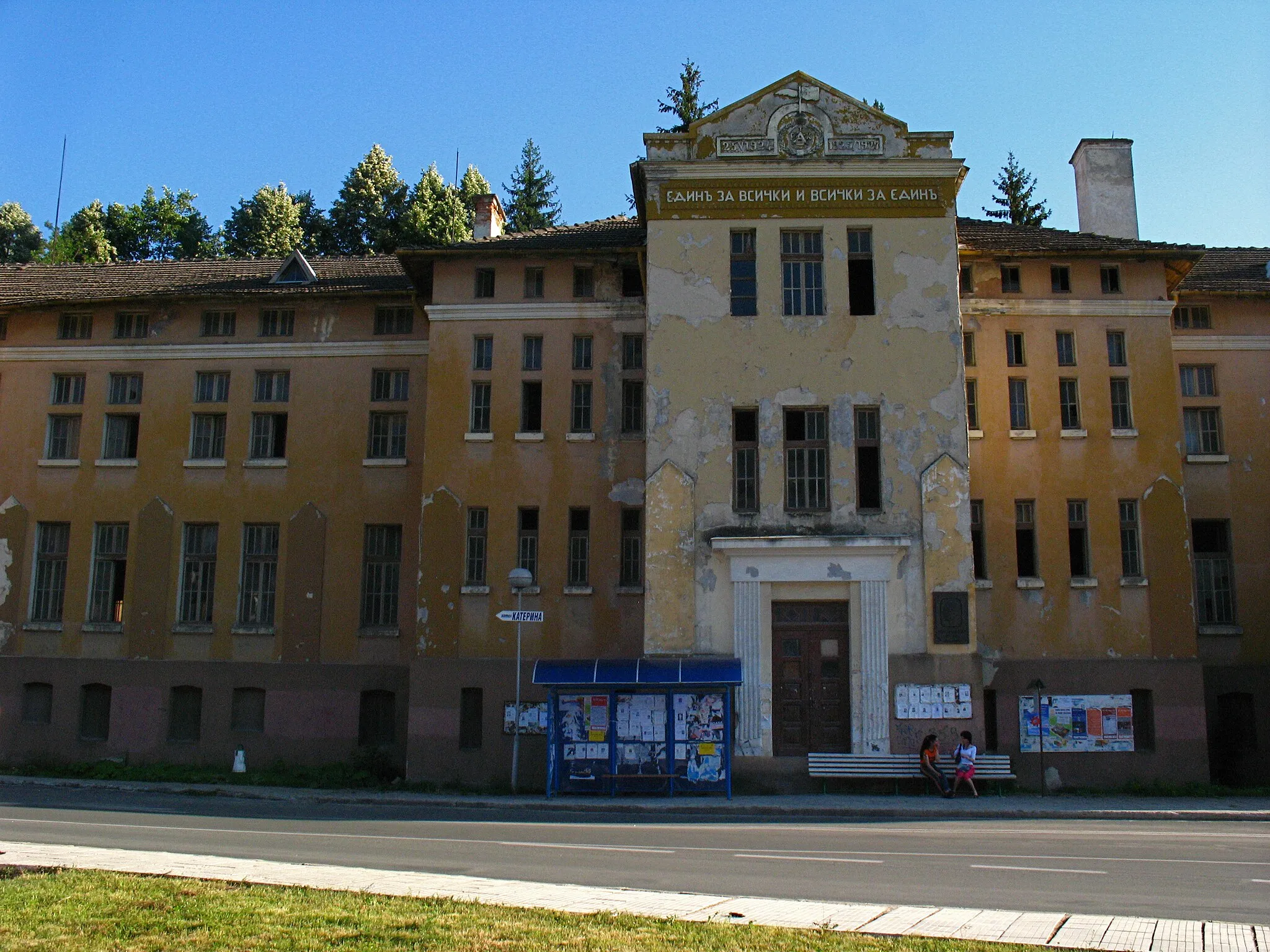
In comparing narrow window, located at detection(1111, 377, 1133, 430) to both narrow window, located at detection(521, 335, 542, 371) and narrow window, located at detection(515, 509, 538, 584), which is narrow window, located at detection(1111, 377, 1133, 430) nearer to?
narrow window, located at detection(521, 335, 542, 371)

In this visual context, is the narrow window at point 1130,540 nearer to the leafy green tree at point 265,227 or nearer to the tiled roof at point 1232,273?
the tiled roof at point 1232,273

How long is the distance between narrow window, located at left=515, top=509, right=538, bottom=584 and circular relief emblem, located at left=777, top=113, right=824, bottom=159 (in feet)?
35.7

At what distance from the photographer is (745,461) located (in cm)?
2570

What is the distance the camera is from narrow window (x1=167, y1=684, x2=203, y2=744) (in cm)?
2886

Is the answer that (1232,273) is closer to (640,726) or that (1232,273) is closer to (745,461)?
(745,461)

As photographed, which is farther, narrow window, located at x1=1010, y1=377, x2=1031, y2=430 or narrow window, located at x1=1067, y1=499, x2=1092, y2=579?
narrow window, located at x1=1010, y1=377, x2=1031, y2=430

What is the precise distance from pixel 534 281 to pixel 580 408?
3.58 metres

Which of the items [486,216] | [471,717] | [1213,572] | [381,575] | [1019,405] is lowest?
[471,717]

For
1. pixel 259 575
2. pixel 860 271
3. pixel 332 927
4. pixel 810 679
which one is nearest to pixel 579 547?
pixel 810 679

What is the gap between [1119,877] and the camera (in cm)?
1259

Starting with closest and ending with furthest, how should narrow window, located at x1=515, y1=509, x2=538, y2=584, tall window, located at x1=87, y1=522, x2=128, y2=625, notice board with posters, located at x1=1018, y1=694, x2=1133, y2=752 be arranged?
notice board with posters, located at x1=1018, y1=694, x2=1133, y2=752 < narrow window, located at x1=515, y1=509, x2=538, y2=584 < tall window, located at x1=87, y1=522, x2=128, y2=625

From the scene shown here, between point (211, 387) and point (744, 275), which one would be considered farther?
point (211, 387)

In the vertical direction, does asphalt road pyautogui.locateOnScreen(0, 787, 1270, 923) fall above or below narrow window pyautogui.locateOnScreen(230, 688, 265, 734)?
below

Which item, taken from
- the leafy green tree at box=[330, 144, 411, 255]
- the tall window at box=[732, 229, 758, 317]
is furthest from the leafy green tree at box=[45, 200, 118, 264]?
the tall window at box=[732, 229, 758, 317]
